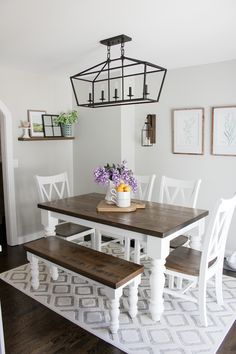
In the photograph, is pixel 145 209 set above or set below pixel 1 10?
below

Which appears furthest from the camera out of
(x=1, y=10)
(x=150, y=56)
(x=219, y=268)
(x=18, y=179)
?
(x=18, y=179)

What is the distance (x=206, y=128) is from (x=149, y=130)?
0.79 meters

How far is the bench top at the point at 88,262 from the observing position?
89.1 inches

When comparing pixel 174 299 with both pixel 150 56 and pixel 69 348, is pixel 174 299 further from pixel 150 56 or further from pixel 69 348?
pixel 150 56

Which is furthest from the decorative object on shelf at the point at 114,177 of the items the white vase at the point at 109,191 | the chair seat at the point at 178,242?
the chair seat at the point at 178,242

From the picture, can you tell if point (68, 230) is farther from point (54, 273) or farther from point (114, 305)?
point (114, 305)

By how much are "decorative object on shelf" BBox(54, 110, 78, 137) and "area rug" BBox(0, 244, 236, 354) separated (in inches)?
86.5

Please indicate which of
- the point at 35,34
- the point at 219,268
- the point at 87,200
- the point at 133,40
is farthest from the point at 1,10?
the point at 219,268

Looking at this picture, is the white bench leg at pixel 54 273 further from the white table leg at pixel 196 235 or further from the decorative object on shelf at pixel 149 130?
the decorative object on shelf at pixel 149 130

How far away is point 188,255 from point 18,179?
2566 millimetres

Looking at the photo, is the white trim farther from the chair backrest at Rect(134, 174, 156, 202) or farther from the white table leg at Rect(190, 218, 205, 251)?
the white table leg at Rect(190, 218, 205, 251)

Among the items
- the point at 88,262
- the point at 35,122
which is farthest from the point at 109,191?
the point at 35,122

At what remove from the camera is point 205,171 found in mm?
3803

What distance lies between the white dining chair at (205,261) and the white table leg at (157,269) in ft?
0.38
